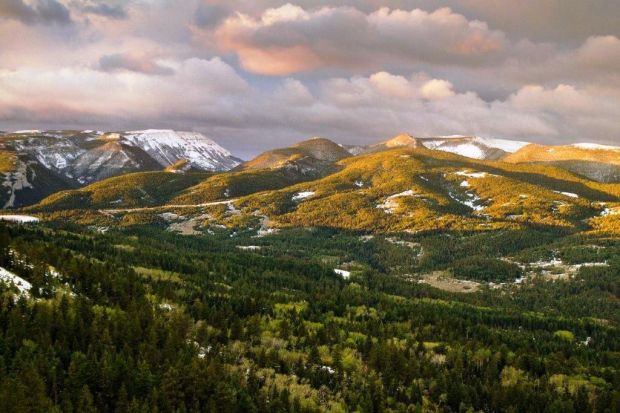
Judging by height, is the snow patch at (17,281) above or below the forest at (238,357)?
above

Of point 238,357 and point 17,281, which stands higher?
point 17,281

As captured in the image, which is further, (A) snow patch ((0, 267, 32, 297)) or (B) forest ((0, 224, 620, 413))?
(A) snow patch ((0, 267, 32, 297))

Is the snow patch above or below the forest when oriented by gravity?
above

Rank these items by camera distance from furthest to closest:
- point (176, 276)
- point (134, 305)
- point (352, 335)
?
point (176, 276)
point (352, 335)
point (134, 305)

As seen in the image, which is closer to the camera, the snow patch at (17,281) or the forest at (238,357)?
the forest at (238,357)

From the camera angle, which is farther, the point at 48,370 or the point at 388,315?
the point at 388,315

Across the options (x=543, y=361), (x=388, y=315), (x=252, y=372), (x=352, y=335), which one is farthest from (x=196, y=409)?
(x=388, y=315)

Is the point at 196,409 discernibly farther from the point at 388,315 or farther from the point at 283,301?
the point at 388,315

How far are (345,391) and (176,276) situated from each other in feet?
373

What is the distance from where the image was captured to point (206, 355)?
9888cm

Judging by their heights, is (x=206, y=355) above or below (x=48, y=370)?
below

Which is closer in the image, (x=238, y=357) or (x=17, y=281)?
(x=238, y=357)

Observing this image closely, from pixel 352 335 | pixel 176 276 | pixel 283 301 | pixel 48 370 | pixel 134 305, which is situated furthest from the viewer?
pixel 176 276

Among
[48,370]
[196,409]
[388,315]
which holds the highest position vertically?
[48,370]
